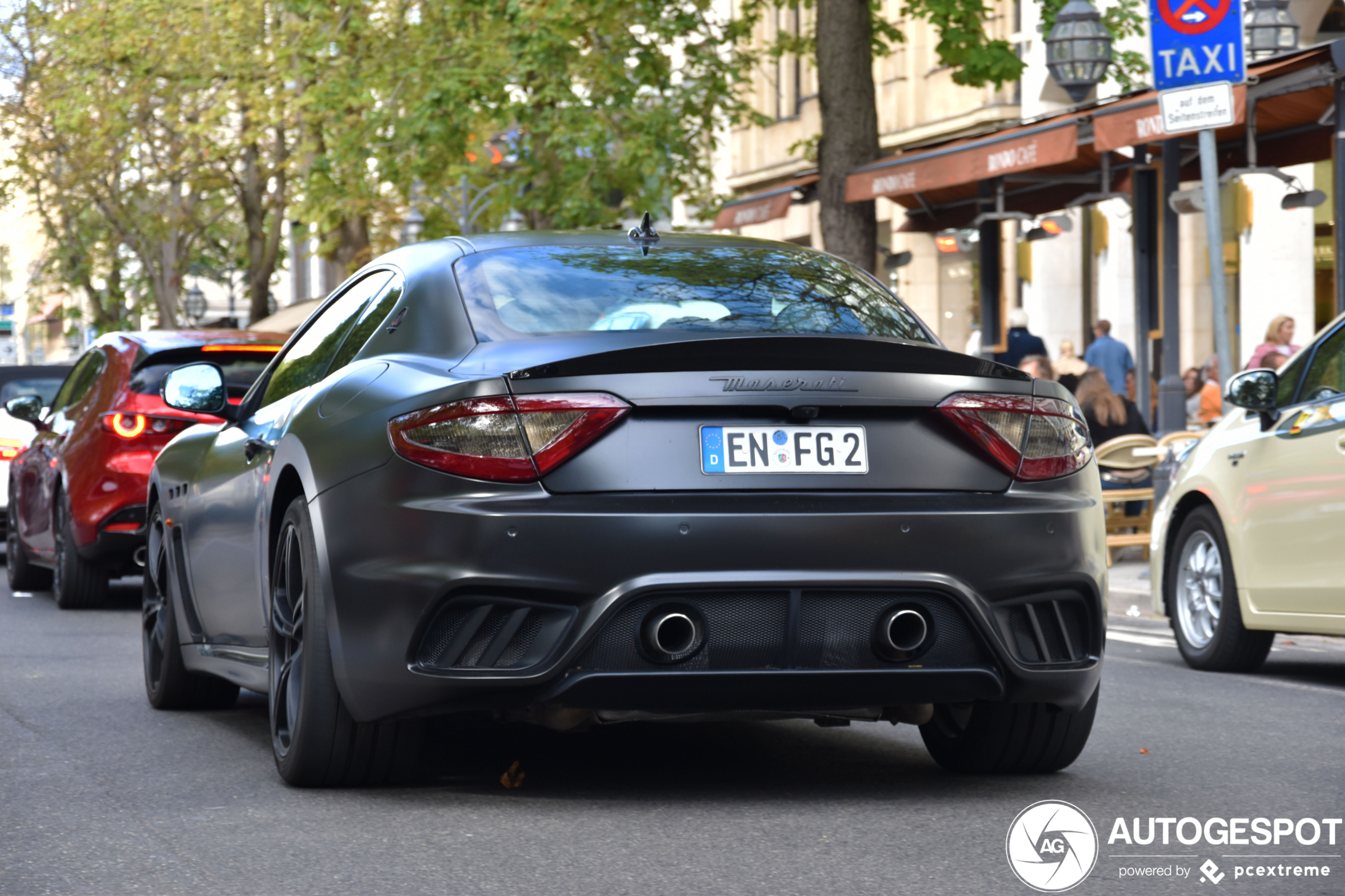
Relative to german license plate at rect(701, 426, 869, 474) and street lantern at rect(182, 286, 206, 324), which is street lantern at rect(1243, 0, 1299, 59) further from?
street lantern at rect(182, 286, 206, 324)

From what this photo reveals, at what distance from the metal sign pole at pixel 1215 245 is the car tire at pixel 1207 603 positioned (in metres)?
2.78

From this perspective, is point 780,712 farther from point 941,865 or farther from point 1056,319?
point 1056,319

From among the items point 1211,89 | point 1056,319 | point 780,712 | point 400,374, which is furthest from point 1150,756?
point 1056,319

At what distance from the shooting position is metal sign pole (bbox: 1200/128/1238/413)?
40.8ft

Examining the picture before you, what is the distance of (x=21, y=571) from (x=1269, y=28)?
44.6 ft

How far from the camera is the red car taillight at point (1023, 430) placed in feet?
17.3

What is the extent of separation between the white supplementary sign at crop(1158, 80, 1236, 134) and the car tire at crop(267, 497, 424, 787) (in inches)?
304

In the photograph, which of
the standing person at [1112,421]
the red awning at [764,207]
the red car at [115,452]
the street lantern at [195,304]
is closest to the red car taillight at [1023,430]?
the red car at [115,452]

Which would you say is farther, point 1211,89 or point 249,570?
point 1211,89

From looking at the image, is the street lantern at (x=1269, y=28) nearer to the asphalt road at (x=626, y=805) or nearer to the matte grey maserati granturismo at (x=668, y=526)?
the asphalt road at (x=626, y=805)

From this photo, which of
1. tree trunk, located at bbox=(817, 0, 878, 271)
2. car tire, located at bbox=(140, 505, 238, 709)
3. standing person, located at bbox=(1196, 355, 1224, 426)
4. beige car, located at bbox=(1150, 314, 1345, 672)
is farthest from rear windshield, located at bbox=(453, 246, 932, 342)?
tree trunk, located at bbox=(817, 0, 878, 271)

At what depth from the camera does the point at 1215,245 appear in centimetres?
1254

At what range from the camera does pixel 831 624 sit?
5148 millimetres

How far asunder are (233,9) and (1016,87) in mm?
11248
